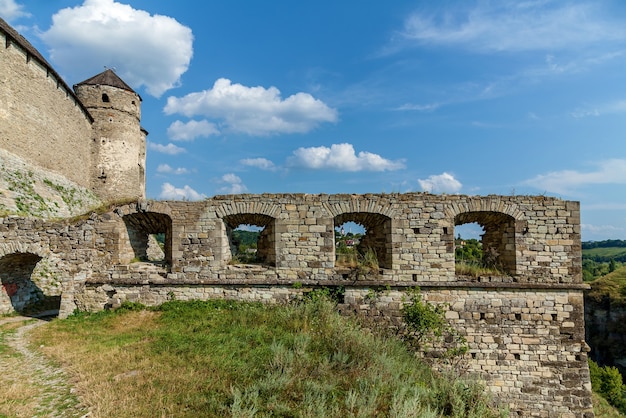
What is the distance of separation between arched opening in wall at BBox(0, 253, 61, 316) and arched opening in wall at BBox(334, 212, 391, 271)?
8.64 meters

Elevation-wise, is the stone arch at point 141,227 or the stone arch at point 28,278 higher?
the stone arch at point 141,227

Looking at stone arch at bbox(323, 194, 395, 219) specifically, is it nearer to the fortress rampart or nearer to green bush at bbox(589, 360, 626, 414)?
the fortress rampart

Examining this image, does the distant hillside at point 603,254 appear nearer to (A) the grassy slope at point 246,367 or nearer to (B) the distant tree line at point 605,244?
(B) the distant tree line at point 605,244

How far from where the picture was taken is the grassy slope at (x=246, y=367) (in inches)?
176

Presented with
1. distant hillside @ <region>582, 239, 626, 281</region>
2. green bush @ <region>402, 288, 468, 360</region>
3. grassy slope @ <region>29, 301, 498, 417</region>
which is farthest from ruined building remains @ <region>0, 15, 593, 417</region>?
distant hillside @ <region>582, 239, 626, 281</region>

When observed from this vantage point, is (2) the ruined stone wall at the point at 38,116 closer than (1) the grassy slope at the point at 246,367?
No

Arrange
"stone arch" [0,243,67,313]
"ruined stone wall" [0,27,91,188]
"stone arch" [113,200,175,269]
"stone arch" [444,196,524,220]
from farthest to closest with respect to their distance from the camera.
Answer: "ruined stone wall" [0,27,91,188], "stone arch" [113,200,175,269], "stone arch" [0,243,67,313], "stone arch" [444,196,524,220]

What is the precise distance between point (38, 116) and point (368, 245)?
50.8 feet

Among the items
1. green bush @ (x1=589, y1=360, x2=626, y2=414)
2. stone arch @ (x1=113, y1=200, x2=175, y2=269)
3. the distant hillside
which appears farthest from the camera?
the distant hillside

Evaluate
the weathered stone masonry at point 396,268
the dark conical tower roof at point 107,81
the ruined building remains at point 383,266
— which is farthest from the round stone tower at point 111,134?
the weathered stone masonry at point 396,268

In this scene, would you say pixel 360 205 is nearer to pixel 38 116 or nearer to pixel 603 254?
pixel 38 116

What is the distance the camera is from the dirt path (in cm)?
445

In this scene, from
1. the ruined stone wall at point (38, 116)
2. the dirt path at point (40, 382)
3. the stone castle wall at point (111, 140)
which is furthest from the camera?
the stone castle wall at point (111, 140)

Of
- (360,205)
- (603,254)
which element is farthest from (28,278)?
(603,254)
